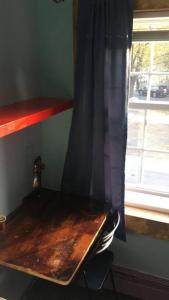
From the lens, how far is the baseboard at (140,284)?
2.03 meters

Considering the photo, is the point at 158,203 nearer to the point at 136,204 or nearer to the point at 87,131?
the point at 136,204

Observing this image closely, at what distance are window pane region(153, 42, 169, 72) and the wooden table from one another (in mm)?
1040

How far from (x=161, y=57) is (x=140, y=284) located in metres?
1.65

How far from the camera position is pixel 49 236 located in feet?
5.14

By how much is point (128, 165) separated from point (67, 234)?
79 cm

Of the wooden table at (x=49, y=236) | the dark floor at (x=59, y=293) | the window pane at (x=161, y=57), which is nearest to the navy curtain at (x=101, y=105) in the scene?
the wooden table at (x=49, y=236)

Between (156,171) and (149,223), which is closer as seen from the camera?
(149,223)

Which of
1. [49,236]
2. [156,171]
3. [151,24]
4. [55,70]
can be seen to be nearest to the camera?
[49,236]

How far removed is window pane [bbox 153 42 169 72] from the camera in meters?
1.81

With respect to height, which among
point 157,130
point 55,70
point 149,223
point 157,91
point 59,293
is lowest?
point 59,293

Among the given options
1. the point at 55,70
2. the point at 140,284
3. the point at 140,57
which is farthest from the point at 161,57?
the point at 140,284

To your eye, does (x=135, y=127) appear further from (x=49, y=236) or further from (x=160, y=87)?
(x=49, y=236)

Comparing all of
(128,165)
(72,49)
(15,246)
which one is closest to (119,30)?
(72,49)

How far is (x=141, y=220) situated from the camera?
6.31 ft
